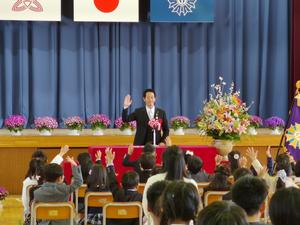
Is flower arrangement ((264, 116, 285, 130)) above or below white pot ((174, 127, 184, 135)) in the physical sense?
above

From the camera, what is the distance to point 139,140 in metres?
7.93

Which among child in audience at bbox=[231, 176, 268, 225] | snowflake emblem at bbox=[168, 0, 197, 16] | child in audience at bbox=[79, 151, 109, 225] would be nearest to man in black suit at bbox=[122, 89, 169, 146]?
child in audience at bbox=[79, 151, 109, 225]

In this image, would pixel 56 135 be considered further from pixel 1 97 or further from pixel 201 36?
pixel 201 36

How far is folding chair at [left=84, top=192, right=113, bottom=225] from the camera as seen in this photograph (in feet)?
16.5

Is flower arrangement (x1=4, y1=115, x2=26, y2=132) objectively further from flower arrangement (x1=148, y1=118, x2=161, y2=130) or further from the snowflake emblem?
the snowflake emblem

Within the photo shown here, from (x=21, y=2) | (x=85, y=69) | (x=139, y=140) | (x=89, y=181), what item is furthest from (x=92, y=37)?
(x=89, y=181)

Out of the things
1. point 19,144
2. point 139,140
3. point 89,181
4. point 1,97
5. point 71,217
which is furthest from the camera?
point 1,97

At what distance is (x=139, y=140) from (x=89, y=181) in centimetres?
266

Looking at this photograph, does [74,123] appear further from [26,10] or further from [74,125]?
[26,10]

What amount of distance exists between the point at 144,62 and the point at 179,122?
159 centimetres

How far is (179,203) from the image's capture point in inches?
99.7

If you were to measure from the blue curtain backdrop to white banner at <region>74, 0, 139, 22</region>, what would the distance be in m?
0.61

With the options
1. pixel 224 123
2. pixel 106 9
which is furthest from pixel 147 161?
pixel 106 9

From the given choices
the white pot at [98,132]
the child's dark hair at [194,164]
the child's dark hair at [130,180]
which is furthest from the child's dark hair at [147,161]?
the white pot at [98,132]
